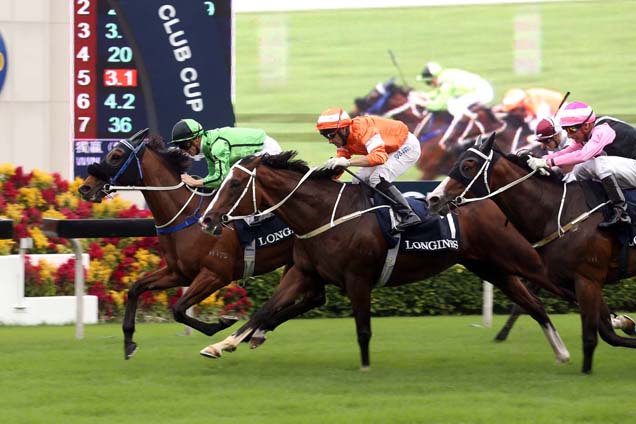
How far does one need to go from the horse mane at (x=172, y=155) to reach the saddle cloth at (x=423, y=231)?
A: 57.6 inches

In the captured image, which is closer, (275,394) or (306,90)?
(275,394)

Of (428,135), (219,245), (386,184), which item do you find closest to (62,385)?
(219,245)

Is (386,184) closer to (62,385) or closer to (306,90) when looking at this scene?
(62,385)

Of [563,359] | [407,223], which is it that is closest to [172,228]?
[407,223]

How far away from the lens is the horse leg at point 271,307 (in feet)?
25.6

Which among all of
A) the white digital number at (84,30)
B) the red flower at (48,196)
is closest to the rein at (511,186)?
the red flower at (48,196)

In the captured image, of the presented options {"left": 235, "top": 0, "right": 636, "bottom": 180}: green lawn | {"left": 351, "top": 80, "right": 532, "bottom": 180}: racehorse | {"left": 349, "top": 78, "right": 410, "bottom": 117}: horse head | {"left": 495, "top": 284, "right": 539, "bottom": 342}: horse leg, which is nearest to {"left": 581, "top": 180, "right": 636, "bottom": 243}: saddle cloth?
{"left": 495, "top": 284, "right": 539, "bottom": 342}: horse leg

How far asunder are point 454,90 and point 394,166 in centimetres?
791

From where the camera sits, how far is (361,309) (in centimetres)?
756

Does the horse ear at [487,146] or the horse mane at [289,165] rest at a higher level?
the horse ear at [487,146]

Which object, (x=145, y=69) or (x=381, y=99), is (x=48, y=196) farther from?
(x=381, y=99)

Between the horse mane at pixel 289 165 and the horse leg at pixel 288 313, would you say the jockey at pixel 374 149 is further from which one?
the horse leg at pixel 288 313

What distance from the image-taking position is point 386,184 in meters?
7.79

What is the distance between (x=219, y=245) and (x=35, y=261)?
271 centimetres
